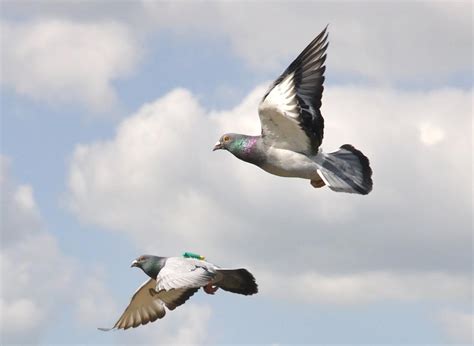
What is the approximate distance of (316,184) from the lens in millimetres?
23797

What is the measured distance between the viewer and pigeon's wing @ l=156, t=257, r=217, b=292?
22.1 metres

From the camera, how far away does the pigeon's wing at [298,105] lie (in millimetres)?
23125

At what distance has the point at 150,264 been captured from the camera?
2556 centimetres

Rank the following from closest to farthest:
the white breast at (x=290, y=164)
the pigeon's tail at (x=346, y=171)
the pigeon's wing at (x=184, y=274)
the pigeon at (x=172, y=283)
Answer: the pigeon's wing at (x=184, y=274) < the pigeon at (x=172, y=283) < the pigeon's tail at (x=346, y=171) < the white breast at (x=290, y=164)

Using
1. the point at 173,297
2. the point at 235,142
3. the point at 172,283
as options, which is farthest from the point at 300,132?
the point at 173,297

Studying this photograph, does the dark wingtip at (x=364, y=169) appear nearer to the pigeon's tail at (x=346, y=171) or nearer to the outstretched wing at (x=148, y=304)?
the pigeon's tail at (x=346, y=171)

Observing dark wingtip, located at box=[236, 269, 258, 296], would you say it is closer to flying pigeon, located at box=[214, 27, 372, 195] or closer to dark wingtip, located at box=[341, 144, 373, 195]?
flying pigeon, located at box=[214, 27, 372, 195]

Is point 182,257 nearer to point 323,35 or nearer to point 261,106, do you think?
point 261,106

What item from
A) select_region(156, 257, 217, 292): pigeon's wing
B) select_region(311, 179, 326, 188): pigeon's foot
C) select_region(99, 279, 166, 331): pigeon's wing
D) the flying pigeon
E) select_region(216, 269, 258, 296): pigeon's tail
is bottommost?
select_region(156, 257, 217, 292): pigeon's wing

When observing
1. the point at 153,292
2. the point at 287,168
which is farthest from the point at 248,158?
the point at 153,292

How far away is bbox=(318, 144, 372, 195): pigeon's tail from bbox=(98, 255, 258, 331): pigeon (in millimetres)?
2437

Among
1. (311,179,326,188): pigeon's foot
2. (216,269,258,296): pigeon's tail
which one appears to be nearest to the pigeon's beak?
(311,179,326,188): pigeon's foot

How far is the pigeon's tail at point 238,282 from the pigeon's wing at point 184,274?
0.40m

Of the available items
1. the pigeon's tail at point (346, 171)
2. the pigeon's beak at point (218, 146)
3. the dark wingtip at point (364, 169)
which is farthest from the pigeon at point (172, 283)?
the dark wingtip at point (364, 169)
